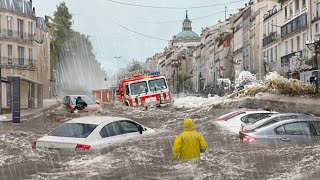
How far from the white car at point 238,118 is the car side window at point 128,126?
594cm

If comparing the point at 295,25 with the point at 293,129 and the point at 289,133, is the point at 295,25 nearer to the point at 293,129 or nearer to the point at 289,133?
the point at 293,129

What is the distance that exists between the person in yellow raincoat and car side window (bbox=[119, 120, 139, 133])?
442 centimetres

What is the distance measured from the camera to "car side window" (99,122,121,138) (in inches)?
528

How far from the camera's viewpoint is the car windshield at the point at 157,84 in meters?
35.1

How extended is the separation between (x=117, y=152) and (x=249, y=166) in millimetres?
3461

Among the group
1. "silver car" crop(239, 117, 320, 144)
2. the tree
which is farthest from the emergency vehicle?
the tree

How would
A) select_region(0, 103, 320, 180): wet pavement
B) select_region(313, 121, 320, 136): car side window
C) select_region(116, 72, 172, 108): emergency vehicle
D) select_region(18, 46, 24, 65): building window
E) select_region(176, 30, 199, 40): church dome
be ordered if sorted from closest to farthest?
select_region(0, 103, 320, 180): wet pavement → select_region(313, 121, 320, 136): car side window → select_region(116, 72, 172, 108): emergency vehicle → select_region(18, 46, 24, 65): building window → select_region(176, 30, 199, 40): church dome

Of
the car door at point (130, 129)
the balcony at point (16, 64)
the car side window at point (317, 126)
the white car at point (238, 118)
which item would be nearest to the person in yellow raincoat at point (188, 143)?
the car door at point (130, 129)

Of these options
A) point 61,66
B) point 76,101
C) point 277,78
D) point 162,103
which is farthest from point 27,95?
point 61,66

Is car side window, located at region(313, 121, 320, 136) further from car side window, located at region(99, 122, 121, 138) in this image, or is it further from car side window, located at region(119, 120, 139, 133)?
car side window, located at region(99, 122, 121, 138)

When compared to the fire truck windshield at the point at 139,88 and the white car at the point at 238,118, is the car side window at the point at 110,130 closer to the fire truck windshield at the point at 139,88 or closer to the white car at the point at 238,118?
the white car at the point at 238,118

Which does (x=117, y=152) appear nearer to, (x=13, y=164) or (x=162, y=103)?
(x=13, y=164)

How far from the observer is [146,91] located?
35094mm

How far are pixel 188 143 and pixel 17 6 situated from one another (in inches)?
2296
